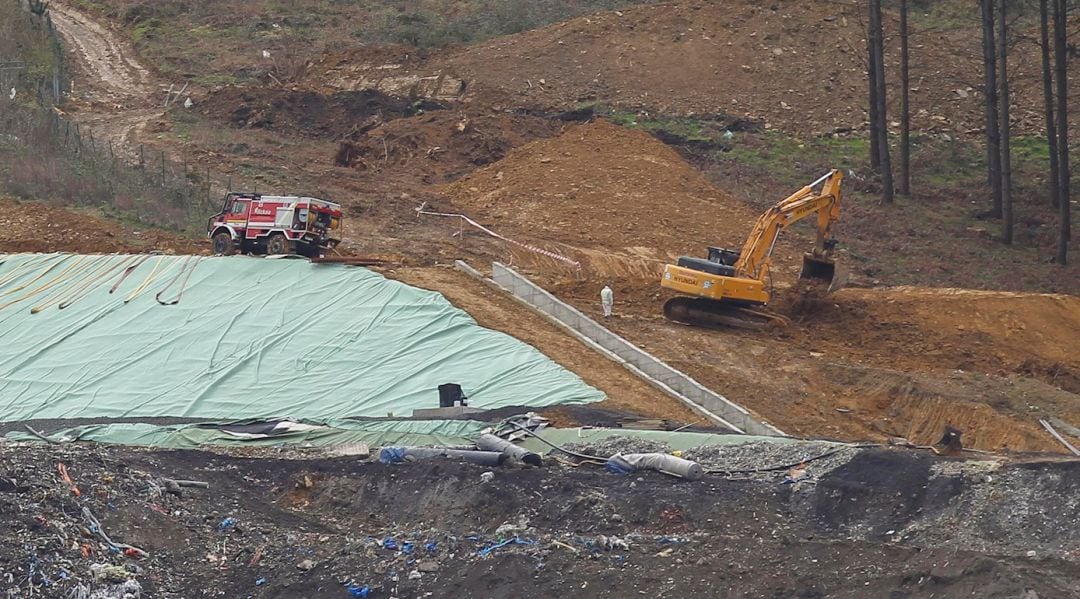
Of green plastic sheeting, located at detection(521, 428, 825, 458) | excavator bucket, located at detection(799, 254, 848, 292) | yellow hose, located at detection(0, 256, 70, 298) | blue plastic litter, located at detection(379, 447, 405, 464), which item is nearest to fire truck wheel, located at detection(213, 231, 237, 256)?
yellow hose, located at detection(0, 256, 70, 298)

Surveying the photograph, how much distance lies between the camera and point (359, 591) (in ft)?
39.1

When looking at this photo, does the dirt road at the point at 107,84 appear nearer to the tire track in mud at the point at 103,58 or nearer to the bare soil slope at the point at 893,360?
the tire track in mud at the point at 103,58

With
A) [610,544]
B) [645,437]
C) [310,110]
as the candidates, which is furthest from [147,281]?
[310,110]

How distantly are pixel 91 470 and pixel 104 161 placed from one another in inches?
846

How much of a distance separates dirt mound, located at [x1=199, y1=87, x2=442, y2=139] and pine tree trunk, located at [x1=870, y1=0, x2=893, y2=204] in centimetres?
1274

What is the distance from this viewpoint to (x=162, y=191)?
31625 mm

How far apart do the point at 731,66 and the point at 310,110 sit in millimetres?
12870

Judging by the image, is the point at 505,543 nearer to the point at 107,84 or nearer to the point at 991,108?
the point at 991,108

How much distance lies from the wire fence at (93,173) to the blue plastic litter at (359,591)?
61.6 feet

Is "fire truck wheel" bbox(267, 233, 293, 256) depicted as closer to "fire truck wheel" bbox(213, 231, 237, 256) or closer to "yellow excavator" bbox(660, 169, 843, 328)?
"fire truck wheel" bbox(213, 231, 237, 256)

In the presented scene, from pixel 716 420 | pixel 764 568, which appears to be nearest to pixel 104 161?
pixel 716 420

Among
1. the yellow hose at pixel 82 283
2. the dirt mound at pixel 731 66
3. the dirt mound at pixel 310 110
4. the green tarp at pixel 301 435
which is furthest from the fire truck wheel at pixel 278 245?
the dirt mound at pixel 731 66

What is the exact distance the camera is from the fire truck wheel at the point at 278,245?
25.4 m

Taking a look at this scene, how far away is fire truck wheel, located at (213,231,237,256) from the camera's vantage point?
85.1 feet
